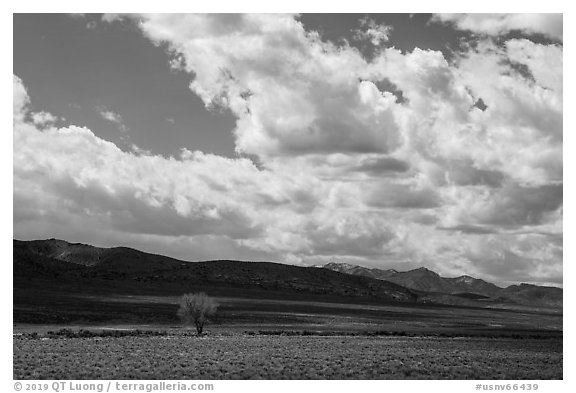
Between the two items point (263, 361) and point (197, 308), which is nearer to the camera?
point (263, 361)

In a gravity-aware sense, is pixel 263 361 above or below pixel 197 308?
below

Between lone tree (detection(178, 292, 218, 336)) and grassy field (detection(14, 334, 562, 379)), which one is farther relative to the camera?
lone tree (detection(178, 292, 218, 336))

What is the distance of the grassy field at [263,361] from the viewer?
3809cm

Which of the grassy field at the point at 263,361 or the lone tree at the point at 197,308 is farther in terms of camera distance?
the lone tree at the point at 197,308

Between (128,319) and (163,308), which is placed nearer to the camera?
(128,319)

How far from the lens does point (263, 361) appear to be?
1742 inches

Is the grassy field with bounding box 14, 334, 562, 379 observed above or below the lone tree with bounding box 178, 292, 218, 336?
below

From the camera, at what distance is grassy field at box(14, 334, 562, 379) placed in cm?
3809

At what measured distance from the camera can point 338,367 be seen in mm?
41875

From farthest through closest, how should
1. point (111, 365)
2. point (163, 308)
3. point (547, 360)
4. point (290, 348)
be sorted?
point (163, 308) < point (290, 348) < point (547, 360) < point (111, 365)

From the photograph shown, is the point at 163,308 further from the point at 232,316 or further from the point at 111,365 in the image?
the point at 111,365

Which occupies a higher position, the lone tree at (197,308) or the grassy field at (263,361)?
the lone tree at (197,308)
